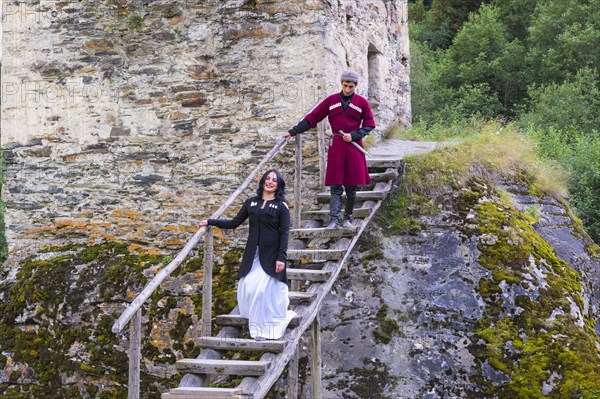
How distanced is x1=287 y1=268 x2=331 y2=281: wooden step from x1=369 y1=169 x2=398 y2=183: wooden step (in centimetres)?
171

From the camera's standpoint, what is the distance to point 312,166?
7734 millimetres

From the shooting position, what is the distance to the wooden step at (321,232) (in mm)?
6793

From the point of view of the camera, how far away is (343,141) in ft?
A: 22.6

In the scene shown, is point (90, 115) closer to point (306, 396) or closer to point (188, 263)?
point (188, 263)

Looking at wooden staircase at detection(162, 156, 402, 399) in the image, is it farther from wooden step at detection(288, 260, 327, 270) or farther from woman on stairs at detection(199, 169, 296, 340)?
woman on stairs at detection(199, 169, 296, 340)

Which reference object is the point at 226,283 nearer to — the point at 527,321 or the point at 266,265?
the point at 266,265

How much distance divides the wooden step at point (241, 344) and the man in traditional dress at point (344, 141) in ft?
5.34

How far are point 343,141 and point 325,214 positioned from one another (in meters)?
0.81

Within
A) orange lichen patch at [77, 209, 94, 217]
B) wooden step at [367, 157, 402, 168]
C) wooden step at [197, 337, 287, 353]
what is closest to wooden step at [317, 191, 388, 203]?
wooden step at [367, 157, 402, 168]

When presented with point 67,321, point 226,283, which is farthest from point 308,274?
point 67,321

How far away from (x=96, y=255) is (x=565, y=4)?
17473 millimetres

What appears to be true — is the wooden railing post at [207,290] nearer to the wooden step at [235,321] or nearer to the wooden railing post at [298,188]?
the wooden step at [235,321]

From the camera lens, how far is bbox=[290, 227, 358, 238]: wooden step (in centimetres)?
679

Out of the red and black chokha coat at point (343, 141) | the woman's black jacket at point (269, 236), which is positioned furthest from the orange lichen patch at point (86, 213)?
the woman's black jacket at point (269, 236)
